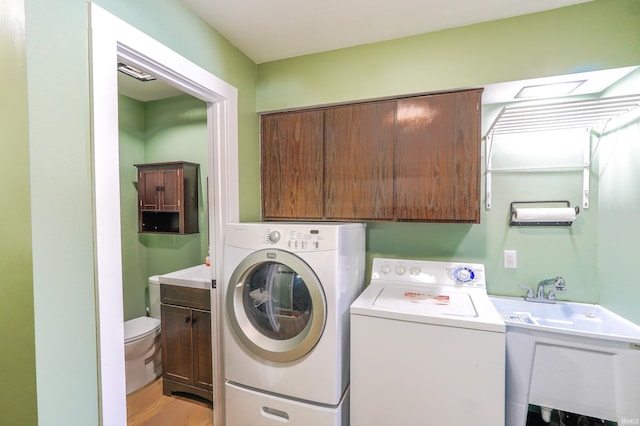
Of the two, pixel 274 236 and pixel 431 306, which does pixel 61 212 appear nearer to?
pixel 274 236

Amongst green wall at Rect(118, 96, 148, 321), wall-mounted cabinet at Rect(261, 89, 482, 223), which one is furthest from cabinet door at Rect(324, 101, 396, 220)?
green wall at Rect(118, 96, 148, 321)

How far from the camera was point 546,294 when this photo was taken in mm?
1673

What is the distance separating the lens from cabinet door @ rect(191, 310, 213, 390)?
1.96m

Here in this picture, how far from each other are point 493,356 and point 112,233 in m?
1.66

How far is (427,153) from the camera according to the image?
166 centimetres

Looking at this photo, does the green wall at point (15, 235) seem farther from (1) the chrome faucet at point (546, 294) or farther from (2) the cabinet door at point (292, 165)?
(1) the chrome faucet at point (546, 294)

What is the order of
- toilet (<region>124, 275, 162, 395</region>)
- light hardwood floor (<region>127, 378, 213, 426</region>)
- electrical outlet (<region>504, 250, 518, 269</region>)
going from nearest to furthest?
electrical outlet (<region>504, 250, 518, 269</region>) < light hardwood floor (<region>127, 378, 213, 426</region>) < toilet (<region>124, 275, 162, 395</region>)

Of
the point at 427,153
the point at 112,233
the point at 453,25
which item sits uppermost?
the point at 453,25

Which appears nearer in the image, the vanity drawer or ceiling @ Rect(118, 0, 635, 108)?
ceiling @ Rect(118, 0, 635, 108)

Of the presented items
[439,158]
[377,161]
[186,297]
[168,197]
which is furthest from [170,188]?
[439,158]

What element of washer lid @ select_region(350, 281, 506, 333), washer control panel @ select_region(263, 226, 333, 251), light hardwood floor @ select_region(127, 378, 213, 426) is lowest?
light hardwood floor @ select_region(127, 378, 213, 426)

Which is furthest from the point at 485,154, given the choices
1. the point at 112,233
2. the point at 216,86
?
the point at 112,233

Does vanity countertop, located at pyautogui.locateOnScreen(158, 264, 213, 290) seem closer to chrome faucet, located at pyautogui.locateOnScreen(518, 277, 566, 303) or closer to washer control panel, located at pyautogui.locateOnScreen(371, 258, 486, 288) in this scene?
washer control panel, located at pyautogui.locateOnScreen(371, 258, 486, 288)

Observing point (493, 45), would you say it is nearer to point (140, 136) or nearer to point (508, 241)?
point (508, 241)
